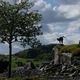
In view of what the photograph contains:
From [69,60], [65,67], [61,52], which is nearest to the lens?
[65,67]

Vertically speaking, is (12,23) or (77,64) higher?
(12,23)

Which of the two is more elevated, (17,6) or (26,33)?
(17,6)

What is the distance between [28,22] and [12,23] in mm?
2920

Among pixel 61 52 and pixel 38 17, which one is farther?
pixel 61 52

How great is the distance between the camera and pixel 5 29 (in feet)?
242

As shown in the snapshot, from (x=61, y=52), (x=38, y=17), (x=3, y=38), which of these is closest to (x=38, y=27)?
(x=38, y=17)

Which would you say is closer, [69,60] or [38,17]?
[38,17]

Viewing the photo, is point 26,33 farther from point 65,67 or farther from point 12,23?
point 65,67

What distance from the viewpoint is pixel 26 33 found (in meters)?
73.8

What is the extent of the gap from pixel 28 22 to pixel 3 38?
522 cm

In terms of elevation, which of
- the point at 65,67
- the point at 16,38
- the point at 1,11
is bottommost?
the point at 65,67

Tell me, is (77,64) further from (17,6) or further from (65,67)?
(17,6)

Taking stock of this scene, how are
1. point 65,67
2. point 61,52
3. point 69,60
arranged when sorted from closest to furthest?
point 65,67 < point 69,60 < point 61,52

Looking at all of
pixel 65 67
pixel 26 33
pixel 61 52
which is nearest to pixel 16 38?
pixel 26 33
